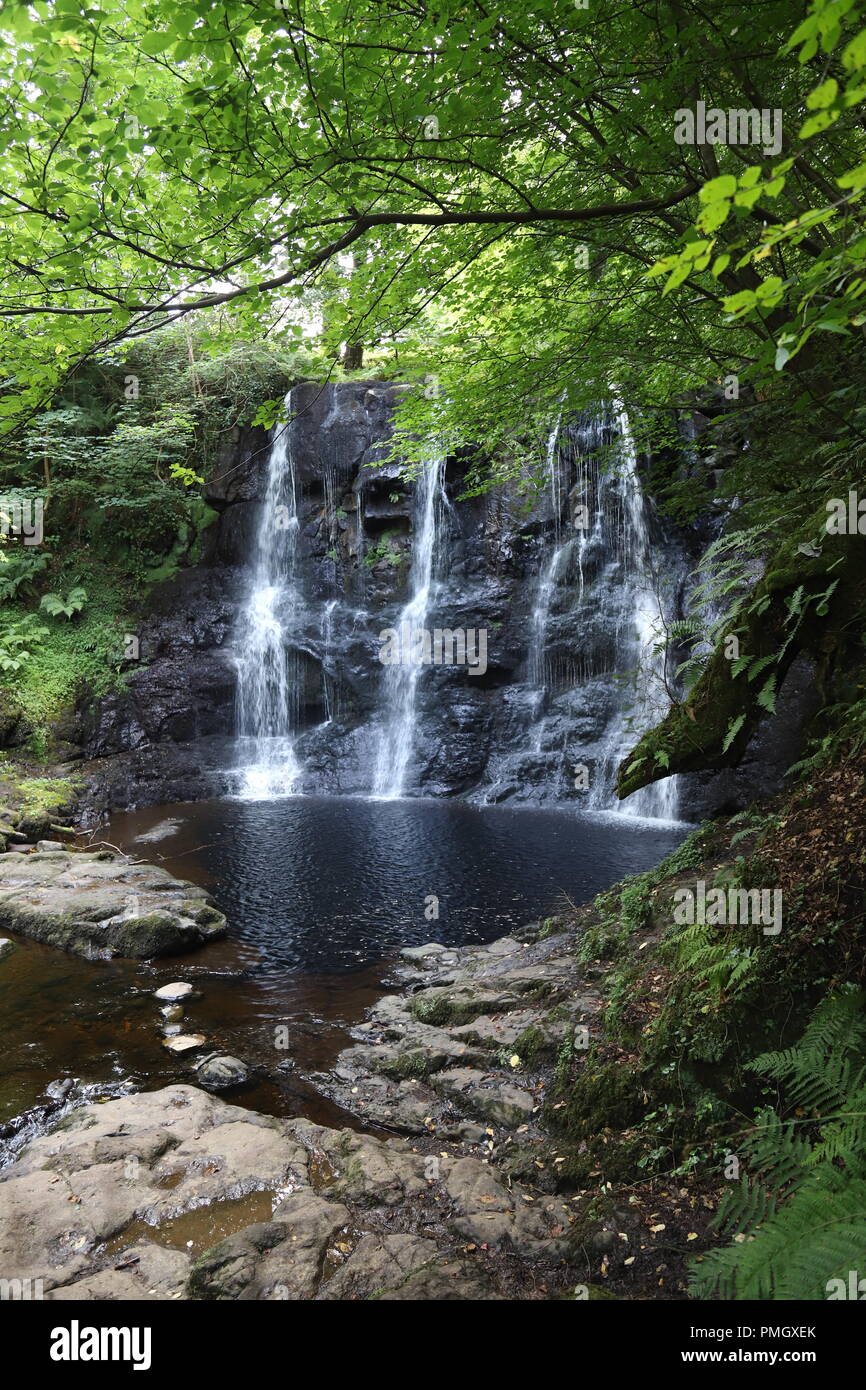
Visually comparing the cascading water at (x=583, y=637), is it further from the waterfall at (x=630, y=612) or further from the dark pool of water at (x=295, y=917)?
the dark pool of water at (x=295, y=917)

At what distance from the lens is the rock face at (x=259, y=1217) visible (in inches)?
123

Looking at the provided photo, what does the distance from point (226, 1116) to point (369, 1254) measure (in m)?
1.82

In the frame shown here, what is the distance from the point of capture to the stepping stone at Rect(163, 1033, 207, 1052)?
5.88m

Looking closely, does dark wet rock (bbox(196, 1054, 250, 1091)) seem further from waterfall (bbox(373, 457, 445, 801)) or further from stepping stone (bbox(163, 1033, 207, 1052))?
waterfall (bbox(373, 457, 445, 801))

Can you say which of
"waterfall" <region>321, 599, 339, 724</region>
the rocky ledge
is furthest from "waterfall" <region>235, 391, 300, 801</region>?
the rocky ledge

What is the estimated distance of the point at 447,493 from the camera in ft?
62.4

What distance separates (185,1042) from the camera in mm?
5969

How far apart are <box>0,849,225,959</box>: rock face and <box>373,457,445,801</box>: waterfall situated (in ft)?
27.2

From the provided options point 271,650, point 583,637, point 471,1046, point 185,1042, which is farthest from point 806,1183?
point 271,650

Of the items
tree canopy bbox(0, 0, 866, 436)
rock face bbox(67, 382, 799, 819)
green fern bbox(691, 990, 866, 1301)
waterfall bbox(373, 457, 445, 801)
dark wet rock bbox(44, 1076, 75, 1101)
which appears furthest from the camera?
waterfall bbox(373, 457, 445, 801)

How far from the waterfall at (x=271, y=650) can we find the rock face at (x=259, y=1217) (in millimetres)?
13150

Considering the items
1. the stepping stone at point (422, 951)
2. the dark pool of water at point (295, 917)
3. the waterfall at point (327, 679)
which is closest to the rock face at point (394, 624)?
the waterfall at point (327, 679)

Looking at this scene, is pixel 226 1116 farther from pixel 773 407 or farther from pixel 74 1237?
pixel 773 407

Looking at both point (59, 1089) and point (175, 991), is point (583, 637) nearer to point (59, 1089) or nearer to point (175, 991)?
point (175, 991)
